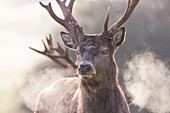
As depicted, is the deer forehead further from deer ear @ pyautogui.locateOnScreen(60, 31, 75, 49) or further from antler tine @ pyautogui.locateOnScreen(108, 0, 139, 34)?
deer ear @ pyautogui.locateOnScreen(60, 31, 75, 49)

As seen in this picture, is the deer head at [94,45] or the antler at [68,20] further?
the antler at [68,20]

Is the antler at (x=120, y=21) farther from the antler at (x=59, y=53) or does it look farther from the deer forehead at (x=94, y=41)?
the antler at (x=59, y=53)

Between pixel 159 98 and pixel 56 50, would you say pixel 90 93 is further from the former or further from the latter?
pixel 159 98

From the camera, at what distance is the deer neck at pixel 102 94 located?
18.0 ft

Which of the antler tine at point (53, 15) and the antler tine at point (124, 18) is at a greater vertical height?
the antler tine at point (53, 15)

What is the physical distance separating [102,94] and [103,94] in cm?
2

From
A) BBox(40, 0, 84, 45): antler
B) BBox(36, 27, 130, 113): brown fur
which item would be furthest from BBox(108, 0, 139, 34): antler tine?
BBox(40, 0, 84, 45): antler

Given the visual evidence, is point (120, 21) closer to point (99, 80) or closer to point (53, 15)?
point (99, 80)

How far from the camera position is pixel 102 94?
5.52m

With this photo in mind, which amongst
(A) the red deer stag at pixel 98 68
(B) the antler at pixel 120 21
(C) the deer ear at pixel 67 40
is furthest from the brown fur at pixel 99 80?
(C) the deer ear at pixel 67 40

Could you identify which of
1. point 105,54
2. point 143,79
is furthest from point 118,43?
point 143,79

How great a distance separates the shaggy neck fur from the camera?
548 cm

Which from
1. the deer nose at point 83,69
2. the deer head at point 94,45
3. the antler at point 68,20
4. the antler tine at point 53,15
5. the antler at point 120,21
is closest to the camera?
the deer nose at point 83,69

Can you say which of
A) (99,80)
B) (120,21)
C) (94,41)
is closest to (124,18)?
(120,21)
